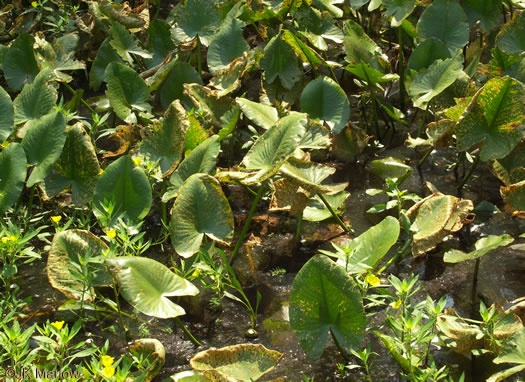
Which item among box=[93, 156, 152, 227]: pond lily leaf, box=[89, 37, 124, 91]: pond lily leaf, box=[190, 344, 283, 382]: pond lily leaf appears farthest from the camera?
box=[89, 37, 124, 91]: pond lily leaf

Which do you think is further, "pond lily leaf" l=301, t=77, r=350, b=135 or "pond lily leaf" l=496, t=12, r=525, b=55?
"pond lily leaf" l=496, t=12, r=525, b=55

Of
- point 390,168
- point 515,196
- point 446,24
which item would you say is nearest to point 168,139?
point 390,168

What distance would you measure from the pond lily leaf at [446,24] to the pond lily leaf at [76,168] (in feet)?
4.59

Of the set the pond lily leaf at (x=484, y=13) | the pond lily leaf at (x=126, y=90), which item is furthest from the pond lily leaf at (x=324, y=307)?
the pond lily leaf at (x=484, y=13)

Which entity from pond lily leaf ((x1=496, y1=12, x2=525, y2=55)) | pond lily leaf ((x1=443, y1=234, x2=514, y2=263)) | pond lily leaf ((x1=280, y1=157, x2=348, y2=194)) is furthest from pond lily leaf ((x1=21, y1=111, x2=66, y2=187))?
pond lily leaf ((x1=496, y1=12, x2=525, y2=55))

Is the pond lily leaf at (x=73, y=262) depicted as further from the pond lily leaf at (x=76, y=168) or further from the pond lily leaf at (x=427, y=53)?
the pond lily leaf at (x=427, y=53)

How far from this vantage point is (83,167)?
2.31m

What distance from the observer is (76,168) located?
232 cm

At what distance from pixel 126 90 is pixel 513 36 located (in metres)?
1.50

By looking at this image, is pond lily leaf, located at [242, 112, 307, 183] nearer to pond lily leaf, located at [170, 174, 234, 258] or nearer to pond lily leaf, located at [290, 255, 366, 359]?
pond lily leaf, located at [170, 174, 234, 258]

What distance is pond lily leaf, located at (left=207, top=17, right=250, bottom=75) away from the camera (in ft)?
9.30

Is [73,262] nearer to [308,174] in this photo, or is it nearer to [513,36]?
[308,174]

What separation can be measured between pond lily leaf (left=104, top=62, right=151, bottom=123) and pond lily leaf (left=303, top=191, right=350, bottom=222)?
769 millimetres

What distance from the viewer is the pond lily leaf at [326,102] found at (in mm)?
2541
